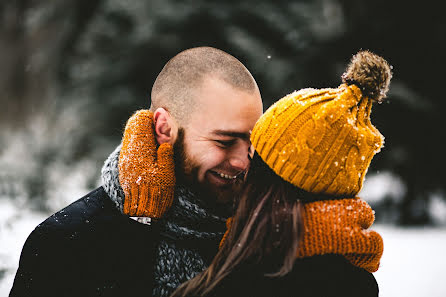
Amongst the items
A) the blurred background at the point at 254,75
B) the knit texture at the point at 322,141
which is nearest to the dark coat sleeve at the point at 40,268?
the knit texture at the point at 322,141

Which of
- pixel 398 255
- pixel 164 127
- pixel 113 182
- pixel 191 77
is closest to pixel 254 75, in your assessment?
pixel 191 77

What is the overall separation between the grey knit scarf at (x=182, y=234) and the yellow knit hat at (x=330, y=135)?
608 millimetres

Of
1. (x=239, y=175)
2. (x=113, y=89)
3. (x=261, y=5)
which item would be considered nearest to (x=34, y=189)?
(x=113, y=89)

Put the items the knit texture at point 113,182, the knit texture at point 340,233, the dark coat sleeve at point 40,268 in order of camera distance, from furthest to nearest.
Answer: the knit texture at point 113,182 < the dark coat sleeve at point 40,268 < the knit texture at point 340,233

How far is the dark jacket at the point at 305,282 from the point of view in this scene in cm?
139

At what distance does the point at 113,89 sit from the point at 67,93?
31.5 inches

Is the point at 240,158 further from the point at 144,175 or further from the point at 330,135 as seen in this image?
the point at 330,135

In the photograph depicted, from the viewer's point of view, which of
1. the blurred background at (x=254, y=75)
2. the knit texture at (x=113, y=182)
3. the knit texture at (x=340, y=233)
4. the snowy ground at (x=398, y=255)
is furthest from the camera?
the blurred background at (x=254, y=75)

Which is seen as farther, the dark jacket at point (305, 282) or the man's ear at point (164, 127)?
the man's ear at point (164, 127)

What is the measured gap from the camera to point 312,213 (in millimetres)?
1426

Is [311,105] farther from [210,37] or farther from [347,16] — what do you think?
[347,16]

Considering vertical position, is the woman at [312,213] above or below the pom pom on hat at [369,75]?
below

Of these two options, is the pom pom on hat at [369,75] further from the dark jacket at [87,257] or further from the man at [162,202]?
the dark jacket at [87,257]

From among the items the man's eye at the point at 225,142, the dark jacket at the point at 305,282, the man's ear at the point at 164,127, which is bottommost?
the dark jacket at the point at 305,282
